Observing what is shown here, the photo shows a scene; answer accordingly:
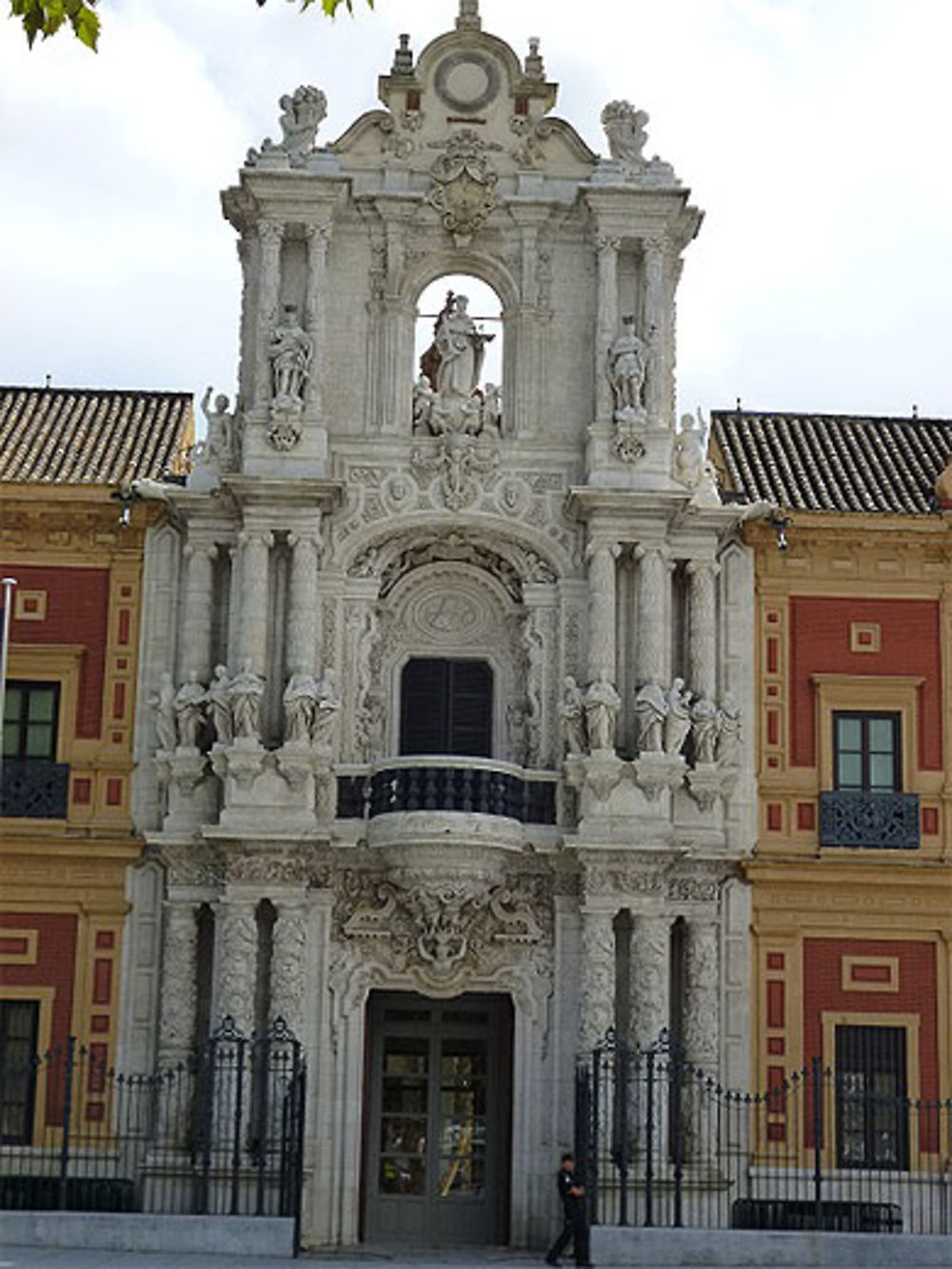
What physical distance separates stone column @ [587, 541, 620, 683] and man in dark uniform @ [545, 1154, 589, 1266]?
23.2 feet

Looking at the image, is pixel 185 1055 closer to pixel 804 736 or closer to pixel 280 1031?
pixel 280 1031

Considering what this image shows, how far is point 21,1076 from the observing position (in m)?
28.6

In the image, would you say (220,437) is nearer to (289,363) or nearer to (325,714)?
(289,363)

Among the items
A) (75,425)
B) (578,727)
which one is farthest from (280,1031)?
(75,425)

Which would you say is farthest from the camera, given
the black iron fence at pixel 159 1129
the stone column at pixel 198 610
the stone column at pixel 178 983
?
the stone column at pixel 198 610

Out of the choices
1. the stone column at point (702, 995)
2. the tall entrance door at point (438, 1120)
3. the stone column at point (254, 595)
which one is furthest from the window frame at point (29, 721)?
the stone column at point (702, 995)

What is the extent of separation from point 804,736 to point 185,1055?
9.66 m

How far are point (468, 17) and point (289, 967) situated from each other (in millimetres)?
14234

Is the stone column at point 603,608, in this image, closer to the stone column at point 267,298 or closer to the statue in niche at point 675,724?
the statue in niche at point 675,724

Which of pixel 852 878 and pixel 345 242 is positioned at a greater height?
pixel 345 242

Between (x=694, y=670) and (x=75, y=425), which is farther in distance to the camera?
(x=75, y=425)

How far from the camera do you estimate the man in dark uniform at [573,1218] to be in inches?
975

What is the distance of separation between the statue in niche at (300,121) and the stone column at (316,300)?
1.27 meters

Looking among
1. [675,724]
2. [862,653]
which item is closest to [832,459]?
[862,653]
